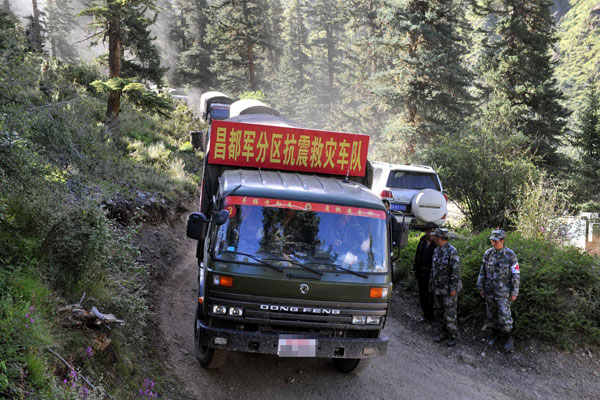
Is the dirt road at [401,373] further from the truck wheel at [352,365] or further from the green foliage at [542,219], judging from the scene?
the green foliage at [542,219]

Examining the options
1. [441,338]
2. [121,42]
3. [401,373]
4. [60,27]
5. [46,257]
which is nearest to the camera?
[46,257]

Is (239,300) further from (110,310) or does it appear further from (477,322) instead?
(477,322)

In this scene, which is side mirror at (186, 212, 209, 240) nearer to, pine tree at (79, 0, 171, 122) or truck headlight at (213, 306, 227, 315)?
truck headlight at (213, 306, 227, 315)

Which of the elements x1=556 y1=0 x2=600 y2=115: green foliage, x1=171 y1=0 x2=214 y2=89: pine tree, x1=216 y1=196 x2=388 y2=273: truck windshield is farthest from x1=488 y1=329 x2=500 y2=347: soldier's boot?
x1=556 y1=0 x2=600 y2=115: green foliage

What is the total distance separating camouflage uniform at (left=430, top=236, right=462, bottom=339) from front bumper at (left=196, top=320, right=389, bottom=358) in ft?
9.04

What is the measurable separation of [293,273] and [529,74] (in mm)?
22003

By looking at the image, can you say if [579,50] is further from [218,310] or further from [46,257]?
[46,257]

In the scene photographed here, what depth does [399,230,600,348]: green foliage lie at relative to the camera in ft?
23.3

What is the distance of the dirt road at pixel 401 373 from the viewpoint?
5562mm

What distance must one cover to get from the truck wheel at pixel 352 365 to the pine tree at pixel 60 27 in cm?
6471

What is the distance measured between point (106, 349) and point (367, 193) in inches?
143

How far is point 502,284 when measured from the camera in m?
7.04

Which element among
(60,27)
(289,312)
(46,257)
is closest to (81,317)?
(46,257)

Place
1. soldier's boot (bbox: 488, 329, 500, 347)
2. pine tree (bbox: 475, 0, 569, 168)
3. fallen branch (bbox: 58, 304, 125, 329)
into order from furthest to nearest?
1. pine tree (bbox: 475, 0, 569, 168)
2. soldier's boot (bbox: 488, 329, 500, 347)
3. fallen branch (bbox: 58, 304, 125, 329)
